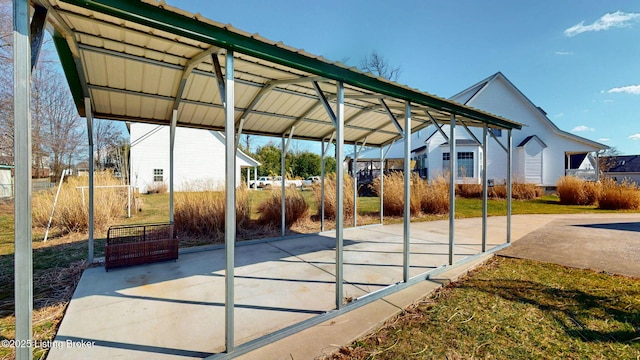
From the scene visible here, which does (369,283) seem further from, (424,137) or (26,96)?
(424,137)

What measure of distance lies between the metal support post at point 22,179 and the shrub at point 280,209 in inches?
248

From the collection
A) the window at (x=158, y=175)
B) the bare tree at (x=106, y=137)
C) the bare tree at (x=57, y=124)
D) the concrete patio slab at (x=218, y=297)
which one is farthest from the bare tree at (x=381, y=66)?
the bare tree at (x=106, y=137)

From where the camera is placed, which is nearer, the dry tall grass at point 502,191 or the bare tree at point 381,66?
the dry tall grass at point 502,191

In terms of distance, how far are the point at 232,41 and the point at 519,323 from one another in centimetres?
375

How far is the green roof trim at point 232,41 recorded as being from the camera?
184 cm

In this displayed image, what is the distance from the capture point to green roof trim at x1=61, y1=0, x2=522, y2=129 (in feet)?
6.04

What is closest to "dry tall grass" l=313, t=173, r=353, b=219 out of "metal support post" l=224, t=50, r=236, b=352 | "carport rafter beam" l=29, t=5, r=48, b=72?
"metal support post" l=224, t=50, r=236, b=352

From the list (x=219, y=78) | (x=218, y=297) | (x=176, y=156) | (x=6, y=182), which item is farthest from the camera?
(x=176, y=156)

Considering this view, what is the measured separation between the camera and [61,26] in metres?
2.42

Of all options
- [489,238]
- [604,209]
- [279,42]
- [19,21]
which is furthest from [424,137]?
[19,21]

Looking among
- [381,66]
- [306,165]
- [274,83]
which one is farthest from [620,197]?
[306,165]

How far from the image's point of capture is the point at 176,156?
771 inches

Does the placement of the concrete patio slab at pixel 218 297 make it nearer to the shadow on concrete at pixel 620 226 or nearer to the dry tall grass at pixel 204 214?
the dry tall grass at pixel 204 214

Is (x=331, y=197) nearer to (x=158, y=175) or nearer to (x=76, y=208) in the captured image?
(x=76, y=208)
